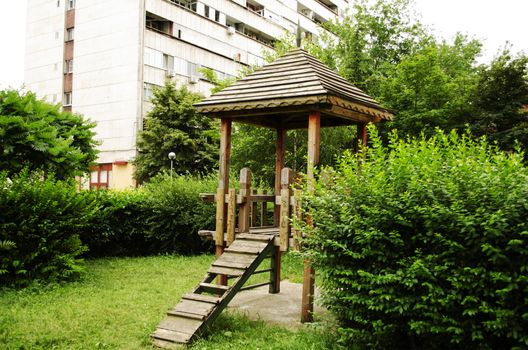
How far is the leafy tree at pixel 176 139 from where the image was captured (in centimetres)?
3059

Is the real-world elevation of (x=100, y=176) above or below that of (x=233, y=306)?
above

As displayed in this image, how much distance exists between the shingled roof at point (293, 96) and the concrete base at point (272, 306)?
324 centimetres

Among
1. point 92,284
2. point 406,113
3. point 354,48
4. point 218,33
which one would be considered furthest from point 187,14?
point 92,284

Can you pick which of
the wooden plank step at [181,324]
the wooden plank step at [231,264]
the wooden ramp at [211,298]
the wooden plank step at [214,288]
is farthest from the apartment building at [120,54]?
the wooden plank step at [181,324]

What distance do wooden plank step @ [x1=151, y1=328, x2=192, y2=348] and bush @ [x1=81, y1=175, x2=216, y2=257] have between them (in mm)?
8752

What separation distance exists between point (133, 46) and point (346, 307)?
30.6 metres

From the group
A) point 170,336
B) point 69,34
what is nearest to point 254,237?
point 170,336

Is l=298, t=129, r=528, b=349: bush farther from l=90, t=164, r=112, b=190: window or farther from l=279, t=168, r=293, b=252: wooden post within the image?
l=90, t=164, r=112, b=190: window

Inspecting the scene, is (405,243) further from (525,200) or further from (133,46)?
(133,46)

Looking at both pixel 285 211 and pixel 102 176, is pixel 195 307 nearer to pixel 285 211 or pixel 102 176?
pixel 285 211

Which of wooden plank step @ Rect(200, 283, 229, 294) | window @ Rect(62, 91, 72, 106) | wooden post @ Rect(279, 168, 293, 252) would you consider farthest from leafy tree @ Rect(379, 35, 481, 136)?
window @ Rect(62, 91, 72, 106)

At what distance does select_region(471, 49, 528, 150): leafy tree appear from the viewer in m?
22.2

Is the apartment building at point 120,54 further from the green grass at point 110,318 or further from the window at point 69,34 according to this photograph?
the green grass at point 110,318

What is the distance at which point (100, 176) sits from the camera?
3669cm
